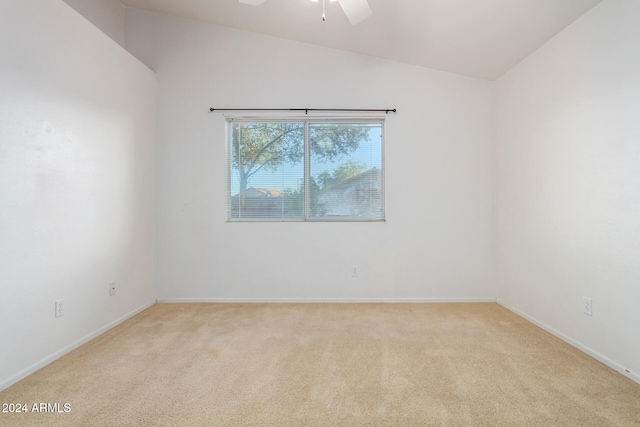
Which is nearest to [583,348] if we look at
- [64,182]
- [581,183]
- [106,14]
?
[581,183]

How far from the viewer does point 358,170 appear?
3.74 metres

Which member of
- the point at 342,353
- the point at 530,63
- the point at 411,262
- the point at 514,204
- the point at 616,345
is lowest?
the point at 342,353

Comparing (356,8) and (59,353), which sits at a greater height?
(356,8)

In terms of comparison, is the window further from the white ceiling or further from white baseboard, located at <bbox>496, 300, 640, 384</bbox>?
white baseboard, located at <bbox>496, 300, 640, 384</bbox>

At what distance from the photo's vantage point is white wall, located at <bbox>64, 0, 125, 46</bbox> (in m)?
3.08

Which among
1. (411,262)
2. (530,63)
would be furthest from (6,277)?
(530,63)

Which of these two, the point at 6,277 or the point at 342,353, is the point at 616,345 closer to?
the point at 342,353

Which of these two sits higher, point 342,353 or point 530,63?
point 530,63

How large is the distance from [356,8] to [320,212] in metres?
2.13

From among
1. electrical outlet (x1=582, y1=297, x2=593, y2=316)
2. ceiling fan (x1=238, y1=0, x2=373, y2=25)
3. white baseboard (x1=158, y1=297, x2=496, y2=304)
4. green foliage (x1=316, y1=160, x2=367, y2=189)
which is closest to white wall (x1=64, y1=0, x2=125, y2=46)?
ceiling fan (x1=238, y1=0, x2=373, y2=25)

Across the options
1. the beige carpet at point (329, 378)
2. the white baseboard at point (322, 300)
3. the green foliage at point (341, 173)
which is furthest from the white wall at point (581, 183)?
the green foliage at point (341, 173)

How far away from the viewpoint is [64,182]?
2.40 m

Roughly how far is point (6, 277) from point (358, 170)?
3.11m

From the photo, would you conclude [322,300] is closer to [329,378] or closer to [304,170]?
[304,170]
